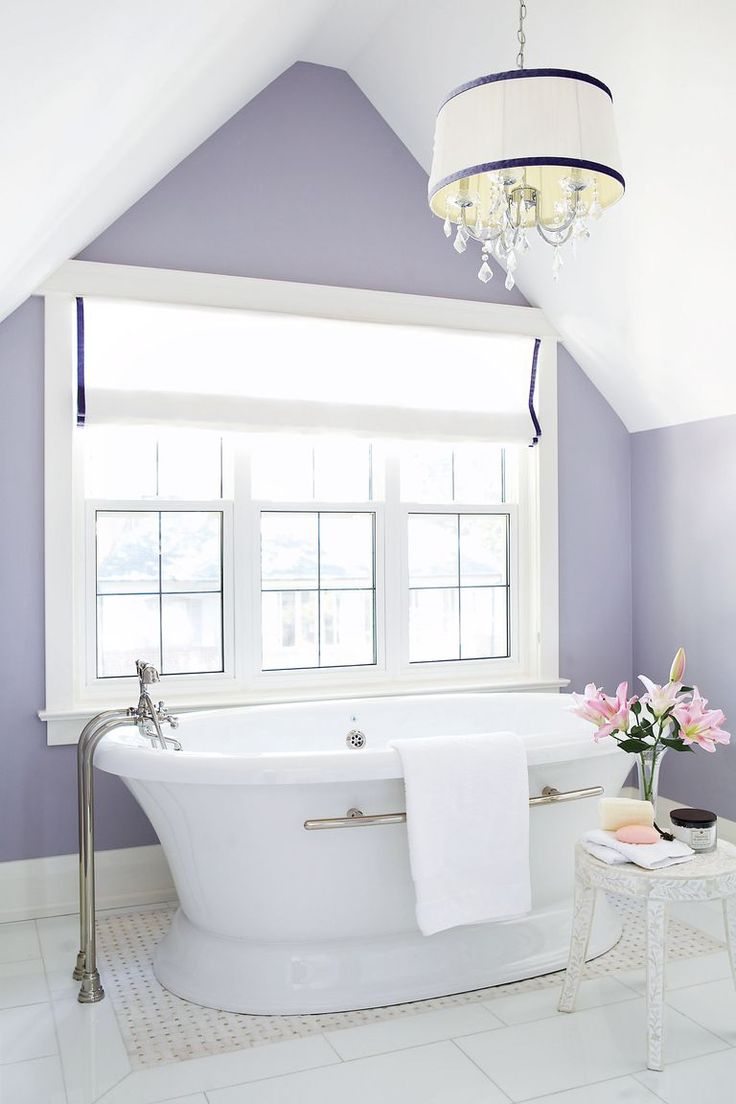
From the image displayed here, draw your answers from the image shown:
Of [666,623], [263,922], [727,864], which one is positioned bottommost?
[263,922]

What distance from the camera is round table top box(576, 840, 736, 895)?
2.44m

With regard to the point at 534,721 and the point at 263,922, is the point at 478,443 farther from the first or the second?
the point at 263,922

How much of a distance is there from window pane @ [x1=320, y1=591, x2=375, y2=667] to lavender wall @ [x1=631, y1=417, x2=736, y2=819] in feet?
4.17

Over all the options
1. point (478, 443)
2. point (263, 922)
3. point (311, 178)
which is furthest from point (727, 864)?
point (311, 178)

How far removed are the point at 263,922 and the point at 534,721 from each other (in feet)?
4.78

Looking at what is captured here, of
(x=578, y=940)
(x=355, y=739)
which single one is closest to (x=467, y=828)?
(x=578, y=940)

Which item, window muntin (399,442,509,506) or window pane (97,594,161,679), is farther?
window muntin (399,442,509,506)

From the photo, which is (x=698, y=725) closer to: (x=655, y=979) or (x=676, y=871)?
(x=676, y=871)

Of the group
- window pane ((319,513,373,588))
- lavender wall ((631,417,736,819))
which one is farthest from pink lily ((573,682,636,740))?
window pane ((319,513,373,588))

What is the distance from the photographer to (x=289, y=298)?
3807 millimetres

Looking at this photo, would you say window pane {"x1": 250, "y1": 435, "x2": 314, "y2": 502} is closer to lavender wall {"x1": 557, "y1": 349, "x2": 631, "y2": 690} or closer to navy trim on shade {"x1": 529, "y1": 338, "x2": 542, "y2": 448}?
navy trim on shade {"x1": 529, "y1": 338, "x2": 542, "y2": 448}

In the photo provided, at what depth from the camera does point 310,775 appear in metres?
2.64

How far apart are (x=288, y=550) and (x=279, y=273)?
1100 mm

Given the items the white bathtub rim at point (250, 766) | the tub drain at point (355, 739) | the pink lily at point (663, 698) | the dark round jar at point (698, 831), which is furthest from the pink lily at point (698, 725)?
the tub drain at point (355, 739)
